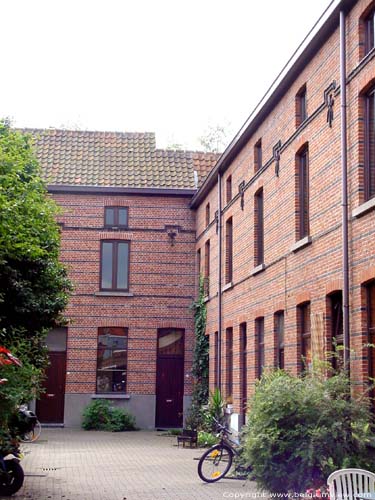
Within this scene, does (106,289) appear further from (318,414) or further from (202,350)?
(318,414)

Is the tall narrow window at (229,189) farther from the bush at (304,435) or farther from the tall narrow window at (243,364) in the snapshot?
the bush at (304,435)

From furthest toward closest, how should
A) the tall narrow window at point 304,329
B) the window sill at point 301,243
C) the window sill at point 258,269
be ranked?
the window sill at point 258,269 < the tall narrow window at point 304,329 < the window sill at point 301,243

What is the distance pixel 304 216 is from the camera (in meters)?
16.7

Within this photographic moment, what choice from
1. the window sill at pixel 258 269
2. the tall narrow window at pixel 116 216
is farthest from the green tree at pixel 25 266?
the tall narrow window at pixel 116 216

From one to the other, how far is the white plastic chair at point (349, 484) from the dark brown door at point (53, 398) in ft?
67.8

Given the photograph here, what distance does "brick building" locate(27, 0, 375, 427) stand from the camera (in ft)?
44.2

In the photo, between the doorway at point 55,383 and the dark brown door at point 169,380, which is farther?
the dark brown door at point 169,380

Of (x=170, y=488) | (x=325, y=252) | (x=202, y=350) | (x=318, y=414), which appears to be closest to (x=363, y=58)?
(x=325, y=252)

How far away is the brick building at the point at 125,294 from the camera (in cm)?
2930

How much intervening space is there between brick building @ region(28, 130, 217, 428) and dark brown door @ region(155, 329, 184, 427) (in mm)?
35

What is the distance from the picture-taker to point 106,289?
29812 mm

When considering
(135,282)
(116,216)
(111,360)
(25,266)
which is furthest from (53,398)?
(25,266)

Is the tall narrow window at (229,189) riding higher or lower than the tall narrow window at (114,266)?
higher

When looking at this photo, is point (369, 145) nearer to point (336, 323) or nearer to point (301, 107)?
point (336, 323)
